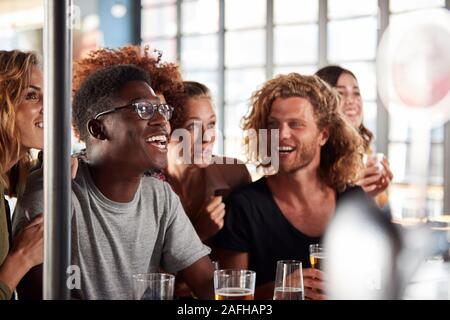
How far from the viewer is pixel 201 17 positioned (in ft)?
5.43

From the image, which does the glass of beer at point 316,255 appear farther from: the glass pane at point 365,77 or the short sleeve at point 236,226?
the glass pane at point 365,77

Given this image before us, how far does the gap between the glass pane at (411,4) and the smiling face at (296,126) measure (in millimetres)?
302

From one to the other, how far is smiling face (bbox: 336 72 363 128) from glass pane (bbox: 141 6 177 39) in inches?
17.8

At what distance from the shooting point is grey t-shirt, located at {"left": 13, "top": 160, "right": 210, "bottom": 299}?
5.10 feet

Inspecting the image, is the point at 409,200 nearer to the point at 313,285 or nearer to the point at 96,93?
the point at 313,285

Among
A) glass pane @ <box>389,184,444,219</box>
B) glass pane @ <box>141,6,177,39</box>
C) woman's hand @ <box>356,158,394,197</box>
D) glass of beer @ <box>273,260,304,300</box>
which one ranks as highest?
glass pane @ <box>141,6,177,39</box>

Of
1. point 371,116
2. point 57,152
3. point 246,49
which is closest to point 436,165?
point 371,116

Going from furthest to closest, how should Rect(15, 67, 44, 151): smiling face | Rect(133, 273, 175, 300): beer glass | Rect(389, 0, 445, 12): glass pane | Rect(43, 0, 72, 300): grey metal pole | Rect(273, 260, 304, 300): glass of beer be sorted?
Rect(15, 67, 44, 151): smiling face → Rect(389, 0, 445, 12): glass pane → Rect(273, 260, 304, 300): glass of beer → Rect(133, 273, 175, 300): beer glass → Rect(43, 0, 72, 300): grey metal pole

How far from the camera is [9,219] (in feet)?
5.15

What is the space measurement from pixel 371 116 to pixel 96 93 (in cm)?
67

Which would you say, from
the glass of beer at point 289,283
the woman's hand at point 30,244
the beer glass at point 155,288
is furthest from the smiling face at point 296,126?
the woman's hand at point 30,244

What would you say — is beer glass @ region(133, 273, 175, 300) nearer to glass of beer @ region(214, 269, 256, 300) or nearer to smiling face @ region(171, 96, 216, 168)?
glass of beer @ region(214, 269, 256, 300)

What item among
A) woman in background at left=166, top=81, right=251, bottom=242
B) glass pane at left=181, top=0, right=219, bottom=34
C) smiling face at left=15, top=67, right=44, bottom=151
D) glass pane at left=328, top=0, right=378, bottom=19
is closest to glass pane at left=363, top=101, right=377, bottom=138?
glass pane at left=328, top=0, right=378, bottom=19

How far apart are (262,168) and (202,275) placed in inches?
12.2
